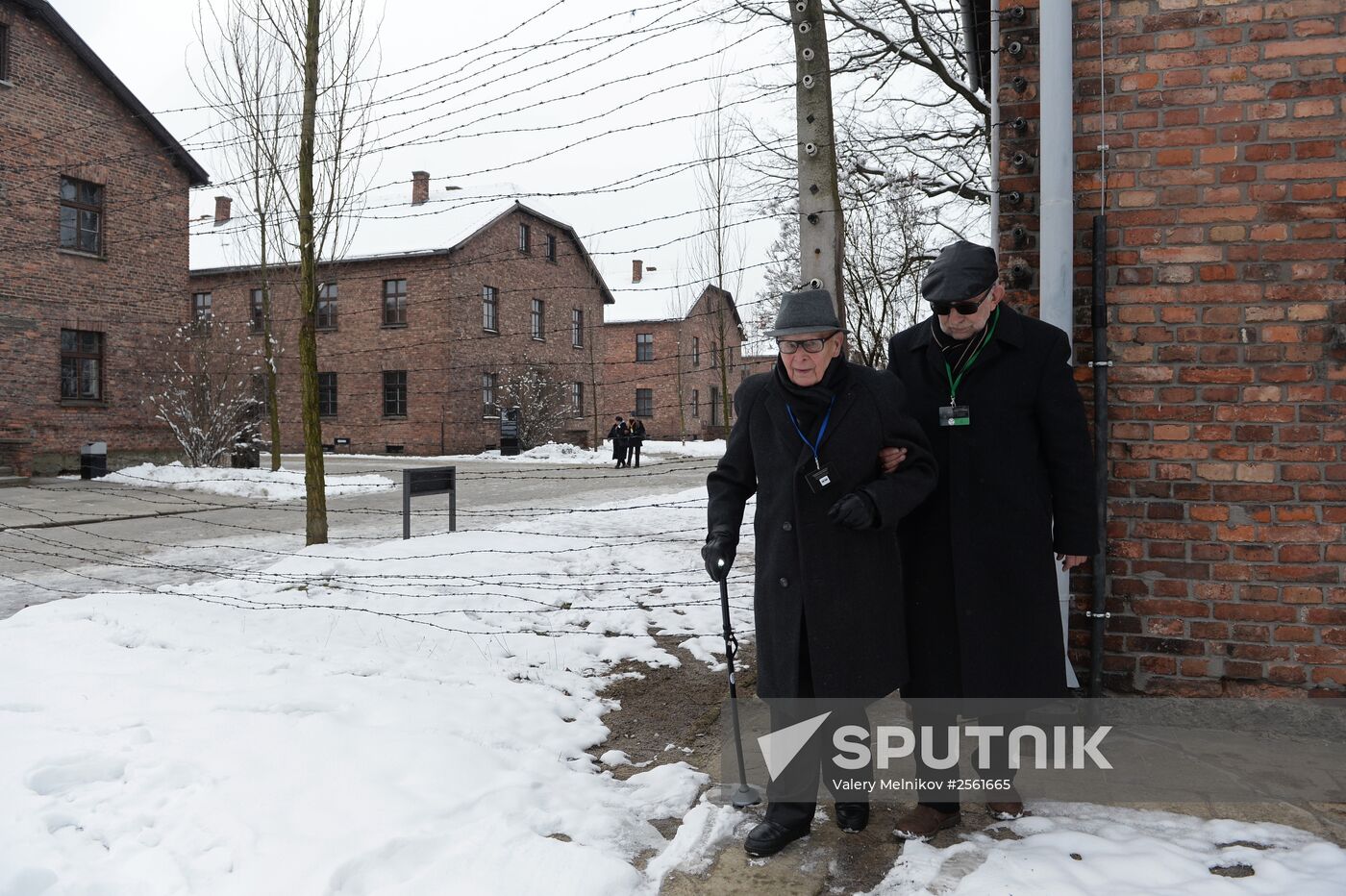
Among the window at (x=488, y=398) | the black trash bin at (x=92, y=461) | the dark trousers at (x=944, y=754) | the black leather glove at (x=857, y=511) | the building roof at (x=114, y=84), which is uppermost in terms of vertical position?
the building roof at (x=114, y=84)

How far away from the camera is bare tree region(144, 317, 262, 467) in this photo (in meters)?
19.0

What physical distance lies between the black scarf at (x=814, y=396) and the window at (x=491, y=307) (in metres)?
29.8

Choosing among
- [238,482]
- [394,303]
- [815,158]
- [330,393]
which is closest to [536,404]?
[394,303]

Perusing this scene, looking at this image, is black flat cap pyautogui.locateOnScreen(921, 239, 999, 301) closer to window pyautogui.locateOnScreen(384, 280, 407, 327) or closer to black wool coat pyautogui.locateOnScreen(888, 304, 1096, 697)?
black wool coat pyautogui.locateOnScreen(888, 304, 1096, 697)

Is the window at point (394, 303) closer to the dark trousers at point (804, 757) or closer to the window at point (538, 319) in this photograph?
the window at point (538, 319)

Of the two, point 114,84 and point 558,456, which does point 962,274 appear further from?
point 558,456

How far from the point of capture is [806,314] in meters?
2.91

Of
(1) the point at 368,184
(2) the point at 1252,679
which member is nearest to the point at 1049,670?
(2) the point at 1252,679

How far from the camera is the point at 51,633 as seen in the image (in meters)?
4.76

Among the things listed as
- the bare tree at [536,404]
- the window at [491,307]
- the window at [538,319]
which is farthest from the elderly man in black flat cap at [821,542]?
the window at [538,319]

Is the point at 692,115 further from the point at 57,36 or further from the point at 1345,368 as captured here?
the point at 57,36

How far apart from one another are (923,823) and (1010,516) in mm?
1042

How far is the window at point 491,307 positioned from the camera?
104 feet

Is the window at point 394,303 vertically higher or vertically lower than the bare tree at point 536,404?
higher
